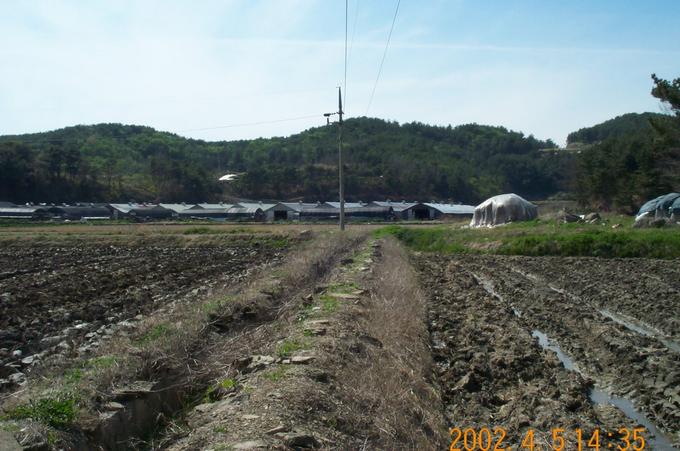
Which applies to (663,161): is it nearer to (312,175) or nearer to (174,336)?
(174,336)

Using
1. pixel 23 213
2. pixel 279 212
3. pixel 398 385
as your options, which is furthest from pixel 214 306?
pixel 279 212

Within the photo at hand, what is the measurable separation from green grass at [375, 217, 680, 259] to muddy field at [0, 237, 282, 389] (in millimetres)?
12232

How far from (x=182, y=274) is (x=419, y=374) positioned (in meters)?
14.7

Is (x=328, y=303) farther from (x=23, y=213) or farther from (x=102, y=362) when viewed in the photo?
(x=23, y=213)

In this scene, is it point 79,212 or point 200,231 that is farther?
point 79,212

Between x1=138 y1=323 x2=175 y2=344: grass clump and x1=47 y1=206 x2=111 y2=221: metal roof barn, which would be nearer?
x1=138 y1=323 x2=175 y2=344: grass clump

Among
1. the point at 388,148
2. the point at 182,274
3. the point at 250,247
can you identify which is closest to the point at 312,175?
the point at 388,148

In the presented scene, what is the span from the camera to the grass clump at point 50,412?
5.21m

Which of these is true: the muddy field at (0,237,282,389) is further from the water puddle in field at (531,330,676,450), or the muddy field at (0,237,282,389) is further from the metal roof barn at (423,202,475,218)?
the metal roof barn at (423,202,475,218)

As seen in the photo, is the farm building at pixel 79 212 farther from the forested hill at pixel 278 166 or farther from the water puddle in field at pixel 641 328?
the water puddle in field at pixel 641 328

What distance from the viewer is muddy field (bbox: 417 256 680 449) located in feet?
23.3

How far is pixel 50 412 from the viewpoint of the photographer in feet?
17.5

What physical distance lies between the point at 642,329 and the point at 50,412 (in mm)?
11249
